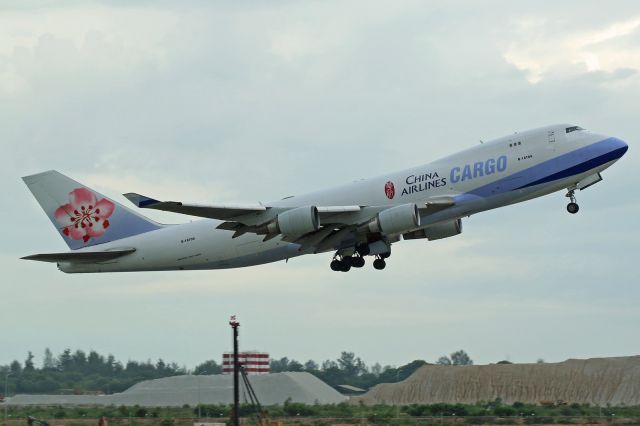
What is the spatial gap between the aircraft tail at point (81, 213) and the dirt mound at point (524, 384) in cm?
2598

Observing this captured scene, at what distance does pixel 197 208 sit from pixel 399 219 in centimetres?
1011

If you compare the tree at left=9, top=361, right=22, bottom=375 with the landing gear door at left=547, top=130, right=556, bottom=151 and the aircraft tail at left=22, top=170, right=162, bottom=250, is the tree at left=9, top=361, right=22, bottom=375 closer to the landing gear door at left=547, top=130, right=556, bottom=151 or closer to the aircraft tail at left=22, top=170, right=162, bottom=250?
the aircraft tail at left=22, top=170, right=162, bottom=250

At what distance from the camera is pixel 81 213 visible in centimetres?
6550

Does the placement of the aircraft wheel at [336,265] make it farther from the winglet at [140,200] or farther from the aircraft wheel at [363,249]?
the winglet at [140,200]

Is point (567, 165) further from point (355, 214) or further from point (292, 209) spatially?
point (292, 209)

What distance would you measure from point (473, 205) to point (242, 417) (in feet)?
61.2

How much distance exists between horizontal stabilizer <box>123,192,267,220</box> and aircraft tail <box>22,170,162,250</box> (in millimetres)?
8720

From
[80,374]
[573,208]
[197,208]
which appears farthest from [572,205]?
[80,374]

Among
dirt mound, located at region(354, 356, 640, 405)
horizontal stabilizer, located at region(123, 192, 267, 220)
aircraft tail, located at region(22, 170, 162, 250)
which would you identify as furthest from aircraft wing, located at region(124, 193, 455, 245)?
dirt mound, located at region(354, 356, 640, 405)

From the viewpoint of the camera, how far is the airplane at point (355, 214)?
55.0 meters

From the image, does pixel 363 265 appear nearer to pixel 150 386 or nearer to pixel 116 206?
pixel 116 206

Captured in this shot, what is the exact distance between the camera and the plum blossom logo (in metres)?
57.5

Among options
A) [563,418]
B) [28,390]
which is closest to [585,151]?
[563,418]

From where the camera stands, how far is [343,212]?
56531mm
